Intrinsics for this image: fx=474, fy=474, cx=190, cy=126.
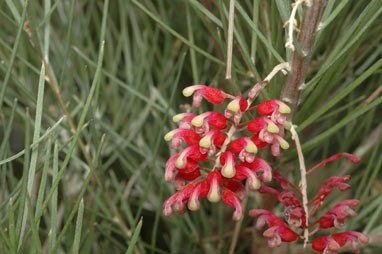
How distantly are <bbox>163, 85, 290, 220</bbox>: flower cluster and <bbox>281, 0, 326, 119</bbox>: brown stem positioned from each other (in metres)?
0.05

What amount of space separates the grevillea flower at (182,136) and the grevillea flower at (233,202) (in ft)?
0.20

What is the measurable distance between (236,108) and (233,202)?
0.10 m

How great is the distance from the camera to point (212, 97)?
0.49m

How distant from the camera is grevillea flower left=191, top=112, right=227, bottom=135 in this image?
456mm

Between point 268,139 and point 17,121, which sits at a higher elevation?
point 268,139

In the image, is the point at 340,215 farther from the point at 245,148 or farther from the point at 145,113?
the point at 145,113

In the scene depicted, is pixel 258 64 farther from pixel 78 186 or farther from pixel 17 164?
pixel 17 164

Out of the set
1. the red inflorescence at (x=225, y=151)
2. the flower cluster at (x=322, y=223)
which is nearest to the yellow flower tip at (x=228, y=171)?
the red inflorescence at (x=225, y=151)

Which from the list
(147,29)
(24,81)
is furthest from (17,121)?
(147,29)

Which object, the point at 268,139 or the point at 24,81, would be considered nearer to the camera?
the point at 268,139

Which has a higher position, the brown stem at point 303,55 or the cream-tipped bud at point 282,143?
the brown stem at point 303,55

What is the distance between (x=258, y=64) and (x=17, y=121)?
0.44 meters

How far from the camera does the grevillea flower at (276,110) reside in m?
0.45

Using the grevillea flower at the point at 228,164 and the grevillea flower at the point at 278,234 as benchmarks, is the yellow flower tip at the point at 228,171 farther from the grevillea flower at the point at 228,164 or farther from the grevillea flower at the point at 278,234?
the grevillea flower at the point at 278,234
